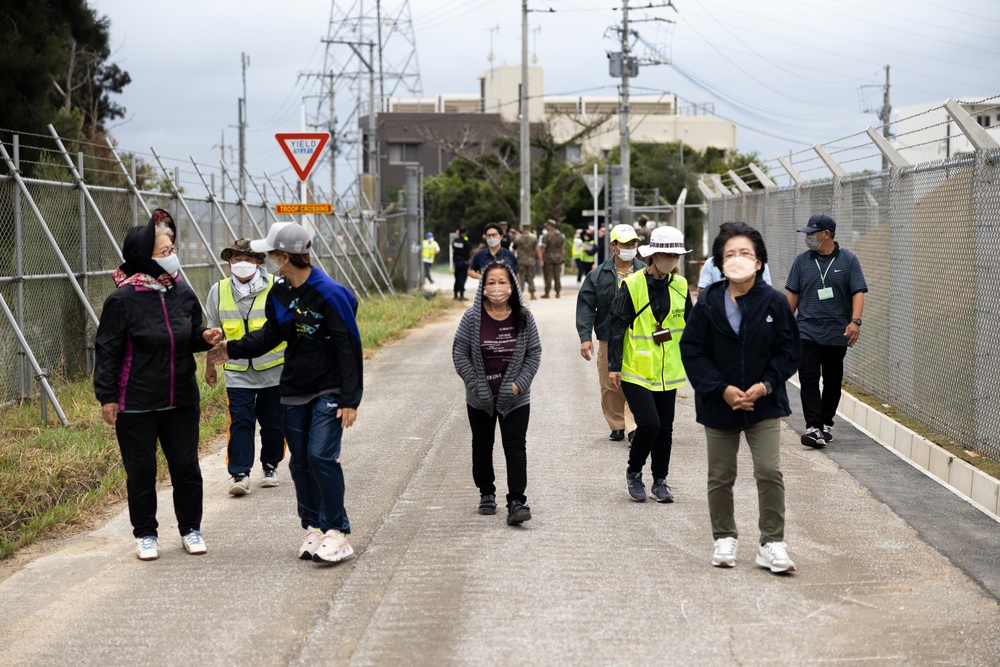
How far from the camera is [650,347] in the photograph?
811cm

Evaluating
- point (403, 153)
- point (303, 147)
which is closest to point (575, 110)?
point (403, 153)

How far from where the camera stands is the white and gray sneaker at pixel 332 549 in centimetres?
648

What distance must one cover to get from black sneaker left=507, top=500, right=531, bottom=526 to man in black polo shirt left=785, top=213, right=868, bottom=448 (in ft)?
12.2

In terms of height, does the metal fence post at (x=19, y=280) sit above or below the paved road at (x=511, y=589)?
above

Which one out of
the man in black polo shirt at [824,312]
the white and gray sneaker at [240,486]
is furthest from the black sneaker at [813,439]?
the white and gray sneaker at [240,486]

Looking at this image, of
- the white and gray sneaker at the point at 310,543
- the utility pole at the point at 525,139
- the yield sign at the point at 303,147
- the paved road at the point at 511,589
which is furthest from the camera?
the utility pole at the point at 525,139

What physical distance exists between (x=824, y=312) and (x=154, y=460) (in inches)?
228

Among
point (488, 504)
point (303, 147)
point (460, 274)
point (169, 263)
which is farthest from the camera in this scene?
point (460, 274)

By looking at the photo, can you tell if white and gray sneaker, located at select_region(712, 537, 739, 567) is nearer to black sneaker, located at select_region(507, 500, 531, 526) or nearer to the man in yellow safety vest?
black sneaker, located at select_region(507, 500, 531, 526)

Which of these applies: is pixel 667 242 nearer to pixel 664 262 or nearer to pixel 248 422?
pixel 664 262

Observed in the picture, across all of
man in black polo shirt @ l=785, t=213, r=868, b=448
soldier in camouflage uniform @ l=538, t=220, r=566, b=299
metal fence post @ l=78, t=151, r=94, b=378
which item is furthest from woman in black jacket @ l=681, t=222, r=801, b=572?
soldier in camouflage uniform @ l=538, t=220, r=566, b=299

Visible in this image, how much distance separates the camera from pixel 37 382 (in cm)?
1120

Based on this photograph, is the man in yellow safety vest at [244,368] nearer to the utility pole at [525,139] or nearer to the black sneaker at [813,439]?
the black sneaker at [813,439]

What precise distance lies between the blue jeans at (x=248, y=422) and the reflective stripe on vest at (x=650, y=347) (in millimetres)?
2483
